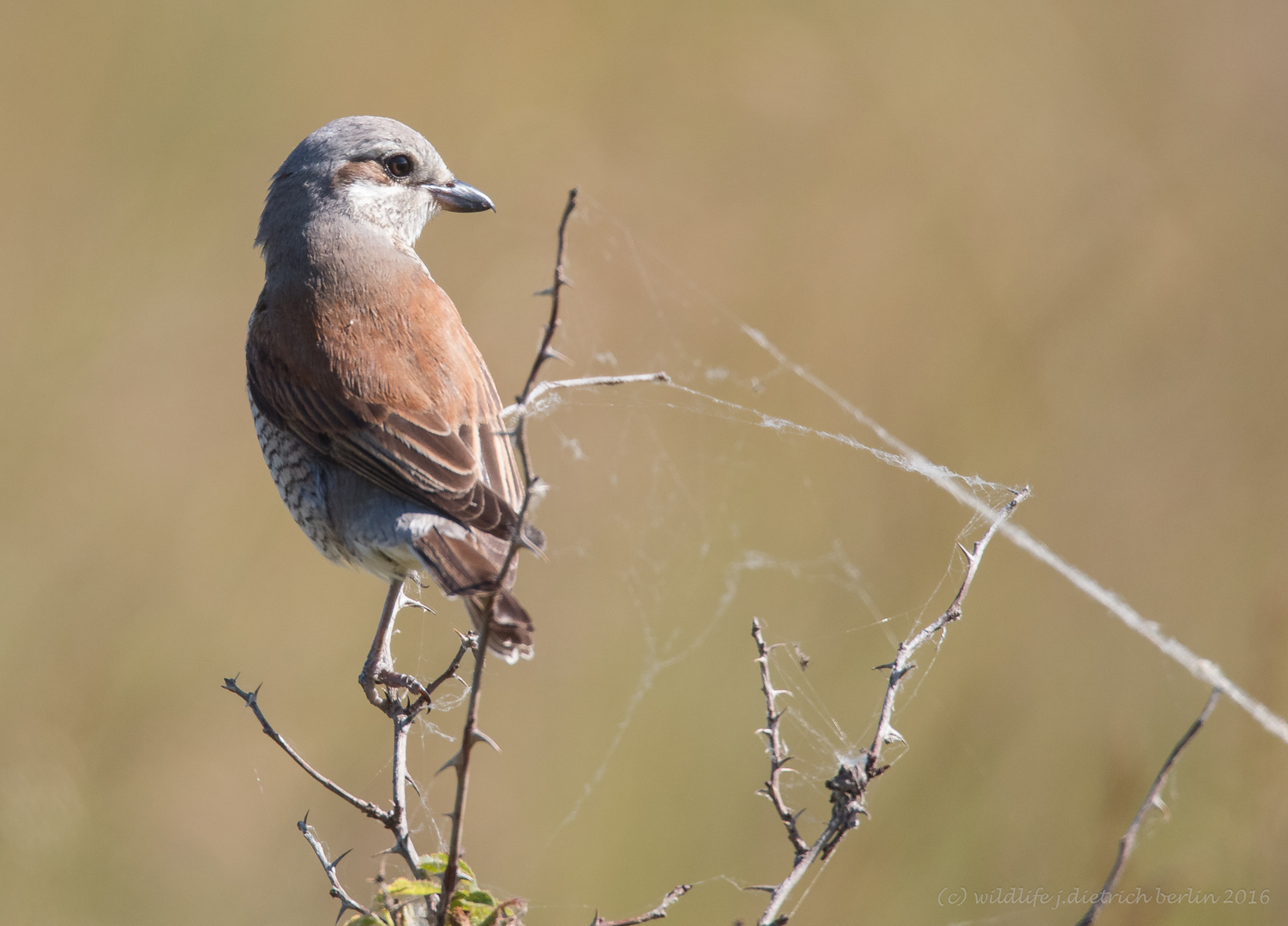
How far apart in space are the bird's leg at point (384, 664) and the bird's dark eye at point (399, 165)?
49.3 inches

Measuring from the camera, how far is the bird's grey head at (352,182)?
302 cm

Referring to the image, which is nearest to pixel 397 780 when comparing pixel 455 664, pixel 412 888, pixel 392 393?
pixel 455 664

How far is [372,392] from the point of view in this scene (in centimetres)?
262

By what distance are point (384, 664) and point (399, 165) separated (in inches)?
58.6

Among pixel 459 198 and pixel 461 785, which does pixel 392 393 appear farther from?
pixel 461 785

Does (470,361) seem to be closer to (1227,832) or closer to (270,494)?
(270,494)

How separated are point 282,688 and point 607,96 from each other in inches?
125

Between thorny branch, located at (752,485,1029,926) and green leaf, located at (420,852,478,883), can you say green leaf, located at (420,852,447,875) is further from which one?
thorny branch, located at (752,485,1029,926)

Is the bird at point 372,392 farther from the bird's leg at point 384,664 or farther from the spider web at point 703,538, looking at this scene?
the spider web at point 703,538

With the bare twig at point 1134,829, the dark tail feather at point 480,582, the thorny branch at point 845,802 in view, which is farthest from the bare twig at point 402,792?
the bare twig at point 1134,829

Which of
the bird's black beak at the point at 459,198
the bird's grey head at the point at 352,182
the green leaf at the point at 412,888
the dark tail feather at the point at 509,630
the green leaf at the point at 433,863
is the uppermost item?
the bird's black beak at the point at 459,198

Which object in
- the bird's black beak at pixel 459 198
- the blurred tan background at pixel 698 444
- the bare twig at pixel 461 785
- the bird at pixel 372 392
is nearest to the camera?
the bare twig at pixel 461 785

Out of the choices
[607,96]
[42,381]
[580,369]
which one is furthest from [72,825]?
[607,96]

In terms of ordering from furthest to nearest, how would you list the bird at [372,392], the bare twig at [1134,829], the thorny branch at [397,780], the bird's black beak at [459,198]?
the bird's black beak at [459,198] → the bird at [372,392] → the thorny branch at [397,780] → the bare twig at [1134,829]
